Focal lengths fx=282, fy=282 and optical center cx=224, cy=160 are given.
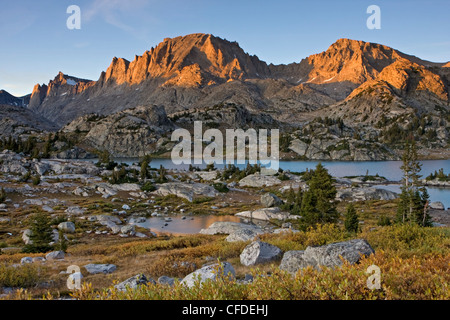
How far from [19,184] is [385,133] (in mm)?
212113

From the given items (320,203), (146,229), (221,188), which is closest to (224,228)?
(146,229)

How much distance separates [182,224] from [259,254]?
31.2 metres

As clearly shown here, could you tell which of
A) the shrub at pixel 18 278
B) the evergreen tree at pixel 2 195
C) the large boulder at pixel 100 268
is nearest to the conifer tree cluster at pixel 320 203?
the large boulder at pixel 100 268

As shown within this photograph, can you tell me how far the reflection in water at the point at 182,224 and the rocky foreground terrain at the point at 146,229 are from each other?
67 cm

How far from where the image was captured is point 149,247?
70.4 feet

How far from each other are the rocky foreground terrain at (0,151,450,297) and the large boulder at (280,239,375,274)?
0.13ft

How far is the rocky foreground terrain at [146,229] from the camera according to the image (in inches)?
476

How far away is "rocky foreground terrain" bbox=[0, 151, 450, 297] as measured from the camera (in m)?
12.1

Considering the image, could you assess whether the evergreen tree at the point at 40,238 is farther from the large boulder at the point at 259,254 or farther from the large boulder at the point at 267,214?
the large boulder at the point at 267,214

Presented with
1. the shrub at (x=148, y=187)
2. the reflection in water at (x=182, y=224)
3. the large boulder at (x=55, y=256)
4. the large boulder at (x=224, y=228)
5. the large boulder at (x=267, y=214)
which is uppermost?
the large boulder at (x=55, y=256)

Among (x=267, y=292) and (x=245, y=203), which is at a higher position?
(x=267, y=292)
